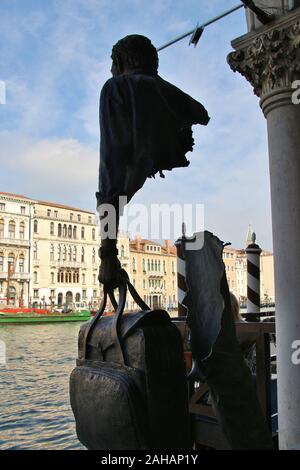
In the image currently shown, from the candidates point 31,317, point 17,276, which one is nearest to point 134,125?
point 31,317

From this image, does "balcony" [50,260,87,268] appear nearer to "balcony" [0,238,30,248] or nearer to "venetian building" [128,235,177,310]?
"balcony" [0,238,30,248]

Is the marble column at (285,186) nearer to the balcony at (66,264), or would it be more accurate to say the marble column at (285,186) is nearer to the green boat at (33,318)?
the green boat at (33,318)

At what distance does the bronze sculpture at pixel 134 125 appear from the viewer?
116 centimetres

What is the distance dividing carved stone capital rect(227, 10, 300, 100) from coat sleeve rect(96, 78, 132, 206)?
1.53 m

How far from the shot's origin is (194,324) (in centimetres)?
113

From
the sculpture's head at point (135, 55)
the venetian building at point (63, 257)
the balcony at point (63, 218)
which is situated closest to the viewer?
the sculpture's head at point (135, 55)

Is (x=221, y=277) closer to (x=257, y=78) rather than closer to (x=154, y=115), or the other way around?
(x=154, y=115)

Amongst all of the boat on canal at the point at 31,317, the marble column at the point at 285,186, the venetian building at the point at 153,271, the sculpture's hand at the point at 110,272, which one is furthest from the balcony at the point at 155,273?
the sculpture's hand at the point at 110,272

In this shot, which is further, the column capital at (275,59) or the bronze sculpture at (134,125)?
the column capital at (275,59)

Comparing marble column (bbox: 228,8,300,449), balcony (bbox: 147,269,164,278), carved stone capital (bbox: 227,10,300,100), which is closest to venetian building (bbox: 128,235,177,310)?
balcony (bbox: 147,269,164,278)

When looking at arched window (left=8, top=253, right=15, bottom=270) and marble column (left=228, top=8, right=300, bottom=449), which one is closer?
marble column (left=228, top=8, right=300, bottom=449)

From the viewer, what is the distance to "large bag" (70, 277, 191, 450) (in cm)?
96

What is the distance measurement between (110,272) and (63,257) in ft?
140

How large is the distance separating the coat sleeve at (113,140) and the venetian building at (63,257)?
38.9m
